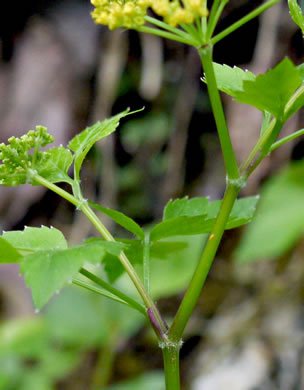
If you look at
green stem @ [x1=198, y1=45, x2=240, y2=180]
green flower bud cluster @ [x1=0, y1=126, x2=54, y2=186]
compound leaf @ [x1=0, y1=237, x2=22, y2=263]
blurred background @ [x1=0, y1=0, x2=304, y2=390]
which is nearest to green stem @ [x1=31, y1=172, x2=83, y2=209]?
green flower bud cluster @ [x1=0, y1=126, x2=54, y2=186]

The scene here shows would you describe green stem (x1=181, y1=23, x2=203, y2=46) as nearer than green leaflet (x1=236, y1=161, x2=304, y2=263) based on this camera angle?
Yes

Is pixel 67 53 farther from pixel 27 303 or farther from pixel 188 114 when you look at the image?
pixel 27 303

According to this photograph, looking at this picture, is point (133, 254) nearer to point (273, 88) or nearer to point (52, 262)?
point (52, 262)

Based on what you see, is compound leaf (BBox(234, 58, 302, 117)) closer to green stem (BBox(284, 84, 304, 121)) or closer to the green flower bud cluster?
green stem (BBox(284, 84, 304, 121))

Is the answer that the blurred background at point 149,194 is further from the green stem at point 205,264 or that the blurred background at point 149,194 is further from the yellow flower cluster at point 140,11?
the yellow flower cluster at point 140,11

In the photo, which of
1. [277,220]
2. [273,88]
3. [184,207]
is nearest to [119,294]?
[184,207]

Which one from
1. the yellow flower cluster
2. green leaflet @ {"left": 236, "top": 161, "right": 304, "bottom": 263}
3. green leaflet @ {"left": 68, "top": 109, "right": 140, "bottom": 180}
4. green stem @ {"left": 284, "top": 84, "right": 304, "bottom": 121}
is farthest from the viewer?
green leaflet @ {"left": 236, "top": 161, "right": 304, "bottom": 263}
